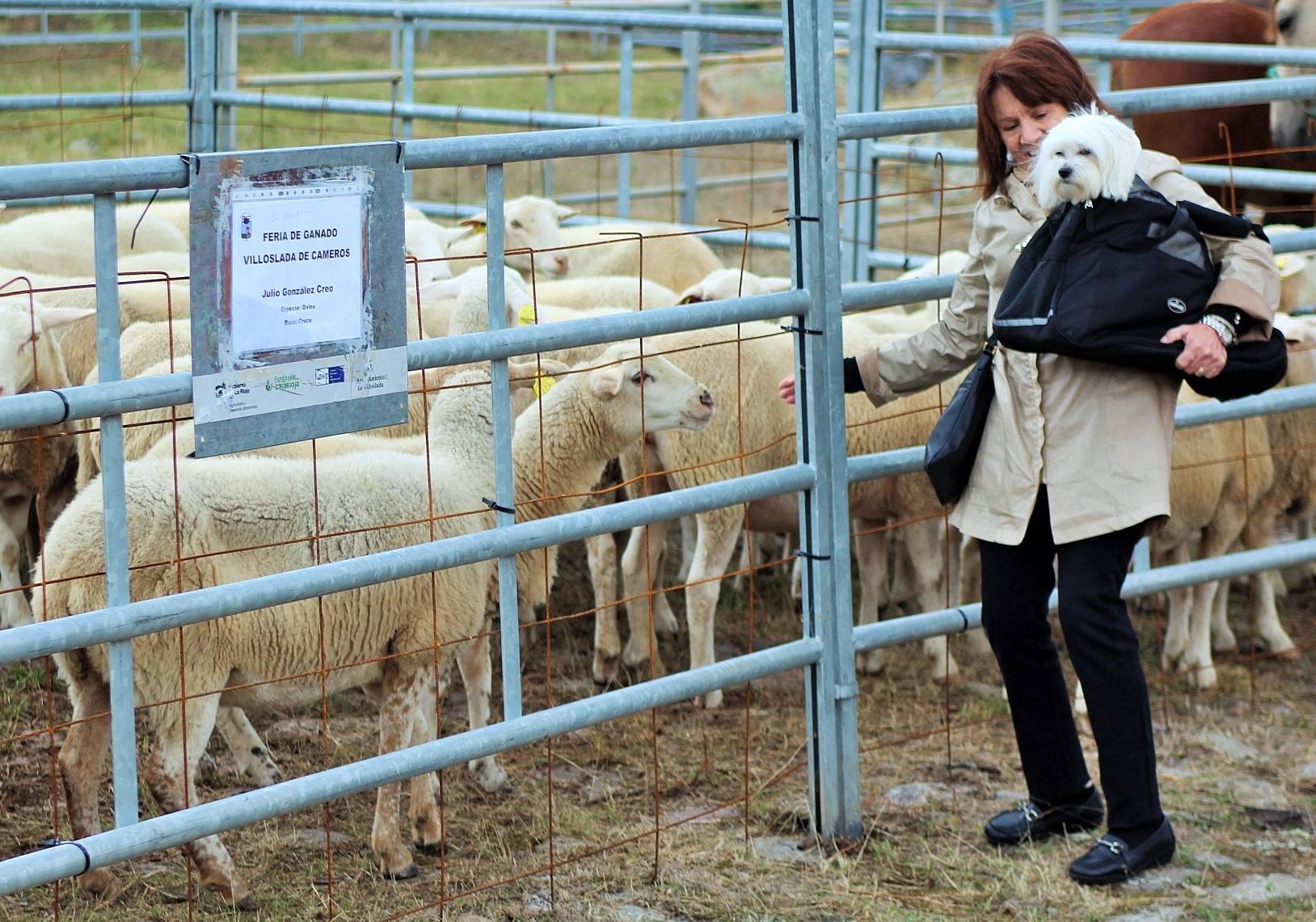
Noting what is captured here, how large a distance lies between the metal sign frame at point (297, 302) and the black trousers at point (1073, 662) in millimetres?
1485

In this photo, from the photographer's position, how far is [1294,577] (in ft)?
21.8

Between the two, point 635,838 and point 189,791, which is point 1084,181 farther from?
point 189,791

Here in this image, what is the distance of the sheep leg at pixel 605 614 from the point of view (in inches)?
213

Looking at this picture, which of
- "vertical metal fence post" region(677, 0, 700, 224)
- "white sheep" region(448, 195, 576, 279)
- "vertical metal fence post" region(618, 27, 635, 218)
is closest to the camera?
"white sheep" region(448, 195, 576, 279)

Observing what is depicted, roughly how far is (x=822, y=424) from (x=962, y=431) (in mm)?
348

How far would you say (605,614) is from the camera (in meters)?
5.43

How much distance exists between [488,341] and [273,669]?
1182mm

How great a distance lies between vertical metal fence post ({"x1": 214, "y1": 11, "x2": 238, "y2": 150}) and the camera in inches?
321

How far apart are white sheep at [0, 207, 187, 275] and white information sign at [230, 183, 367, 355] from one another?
3761mm

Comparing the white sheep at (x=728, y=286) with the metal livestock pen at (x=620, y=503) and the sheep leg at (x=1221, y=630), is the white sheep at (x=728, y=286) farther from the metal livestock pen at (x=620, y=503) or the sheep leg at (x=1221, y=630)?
the sheep leg at (x=1221, y=630)

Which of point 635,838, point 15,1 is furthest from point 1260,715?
point 15,1

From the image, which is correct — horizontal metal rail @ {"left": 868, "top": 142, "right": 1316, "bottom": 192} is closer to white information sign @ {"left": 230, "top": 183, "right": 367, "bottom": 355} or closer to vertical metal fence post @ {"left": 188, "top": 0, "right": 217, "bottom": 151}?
white information sign @ {"left": 230, "top": 183, "right": 367, "bottom": 355}

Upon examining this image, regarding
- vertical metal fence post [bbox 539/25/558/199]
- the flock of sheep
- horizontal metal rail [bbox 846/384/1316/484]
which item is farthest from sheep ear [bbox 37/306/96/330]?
vertical metal fence post [bbox 539/25/558/199]

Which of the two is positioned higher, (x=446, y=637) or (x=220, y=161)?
(x=220, y=161)
